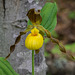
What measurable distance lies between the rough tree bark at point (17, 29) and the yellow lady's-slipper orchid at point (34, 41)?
0.45 ft

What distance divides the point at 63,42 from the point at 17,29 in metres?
2.66

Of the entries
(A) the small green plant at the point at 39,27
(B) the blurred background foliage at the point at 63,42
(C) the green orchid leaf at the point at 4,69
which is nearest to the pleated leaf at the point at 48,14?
(A) the small green plant at the point at 39,27

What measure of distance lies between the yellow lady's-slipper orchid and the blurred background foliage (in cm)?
178

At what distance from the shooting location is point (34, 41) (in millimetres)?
982

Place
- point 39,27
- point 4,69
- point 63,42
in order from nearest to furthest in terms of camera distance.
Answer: point 4,69 < point 39,27 < point 63,42

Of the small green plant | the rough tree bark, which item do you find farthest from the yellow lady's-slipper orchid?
the rough tree bark

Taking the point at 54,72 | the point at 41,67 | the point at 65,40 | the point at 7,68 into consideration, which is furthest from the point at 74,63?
the point at 7,68

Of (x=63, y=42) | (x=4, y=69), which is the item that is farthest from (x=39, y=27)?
(x=63, y=42)

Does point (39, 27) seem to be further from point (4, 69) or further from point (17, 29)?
point (4, 69)

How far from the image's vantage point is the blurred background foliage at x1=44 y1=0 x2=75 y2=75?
108 inches

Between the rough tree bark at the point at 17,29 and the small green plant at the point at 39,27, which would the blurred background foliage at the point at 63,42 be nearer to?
the rough tree bark at the point at 17,29

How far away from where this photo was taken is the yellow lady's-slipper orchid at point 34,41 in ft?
3.13

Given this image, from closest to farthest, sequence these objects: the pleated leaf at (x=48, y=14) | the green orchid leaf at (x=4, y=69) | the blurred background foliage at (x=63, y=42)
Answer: the green orchid leaf at (x=4, y=69) → the pleated leaf at (x=48, y=14) → the blurred background foliage at (x=63, y=42)

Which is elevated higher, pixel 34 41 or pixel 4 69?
pixel 34 41
